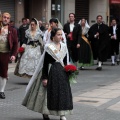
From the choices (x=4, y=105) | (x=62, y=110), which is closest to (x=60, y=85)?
(x=62, y=110)

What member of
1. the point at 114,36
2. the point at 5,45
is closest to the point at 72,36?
the point at 114,36

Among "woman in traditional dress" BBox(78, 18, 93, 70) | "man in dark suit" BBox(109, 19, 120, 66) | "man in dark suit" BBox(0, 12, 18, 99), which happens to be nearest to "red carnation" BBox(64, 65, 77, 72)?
"man in dark suit" BBox(0, 12, 18, 99)

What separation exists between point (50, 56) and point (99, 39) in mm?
9441

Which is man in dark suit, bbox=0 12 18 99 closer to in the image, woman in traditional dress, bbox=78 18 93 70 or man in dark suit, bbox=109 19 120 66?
woman in traditional dress, bbox=78 18 93 70

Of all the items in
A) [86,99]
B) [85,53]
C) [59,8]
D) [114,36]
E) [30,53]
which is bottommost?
[86,99]

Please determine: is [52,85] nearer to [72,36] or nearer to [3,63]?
[3,63]

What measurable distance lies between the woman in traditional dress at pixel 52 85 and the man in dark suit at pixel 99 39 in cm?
897

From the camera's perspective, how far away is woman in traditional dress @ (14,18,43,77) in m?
12.0

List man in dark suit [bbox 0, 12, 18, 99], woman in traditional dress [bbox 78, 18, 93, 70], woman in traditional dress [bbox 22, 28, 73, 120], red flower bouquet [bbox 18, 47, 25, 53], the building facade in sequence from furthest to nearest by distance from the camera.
Answer: the building facade < woman in traditional dress [bbox 78, 18, 93, 70] < red flower bouquet [bbox 18, 47, 25, 53] < man in dark suit [bbox 0, 12, 18, 99] < woman in traditional dress [bbox 22, 28, 73, 120]

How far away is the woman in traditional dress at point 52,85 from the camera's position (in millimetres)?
7148

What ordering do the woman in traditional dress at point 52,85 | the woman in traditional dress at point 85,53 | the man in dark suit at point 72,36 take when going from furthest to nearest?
the woman in traditional dress at point 85,53 → the man in dark suit at point 72,36 → the woman in traditional dress at point 52,85

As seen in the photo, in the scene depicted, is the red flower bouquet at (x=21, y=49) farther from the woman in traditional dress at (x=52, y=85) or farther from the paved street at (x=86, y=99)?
the woman in traditional dress at (x=52, y=85)

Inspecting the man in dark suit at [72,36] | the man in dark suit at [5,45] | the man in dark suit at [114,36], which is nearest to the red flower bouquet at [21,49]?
the man in dark suit at [5,45]

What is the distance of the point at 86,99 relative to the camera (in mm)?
9766
